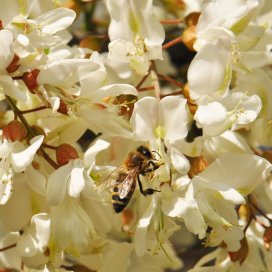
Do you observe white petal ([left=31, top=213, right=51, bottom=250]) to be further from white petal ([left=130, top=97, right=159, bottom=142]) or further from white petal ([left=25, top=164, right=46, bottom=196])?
white petal ([left=130, top=97, right=159, bottom=142])

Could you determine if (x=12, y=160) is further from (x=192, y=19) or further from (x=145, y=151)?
(x=192, y=19)

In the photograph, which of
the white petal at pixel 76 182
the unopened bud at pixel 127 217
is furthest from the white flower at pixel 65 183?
the unopened bud at pixel 127 217

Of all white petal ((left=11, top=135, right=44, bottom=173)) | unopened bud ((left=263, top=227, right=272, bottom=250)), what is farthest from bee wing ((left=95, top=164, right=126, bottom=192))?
unopened bud ((left=263, top=227, right=272, bottom=250))

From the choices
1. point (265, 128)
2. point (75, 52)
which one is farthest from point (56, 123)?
point (265, 128)

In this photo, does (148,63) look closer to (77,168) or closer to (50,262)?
(77,168)

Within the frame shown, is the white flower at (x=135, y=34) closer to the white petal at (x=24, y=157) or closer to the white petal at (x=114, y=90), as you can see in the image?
the white petal at (x=114, y=90)

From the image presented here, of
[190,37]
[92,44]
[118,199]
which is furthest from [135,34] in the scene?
[118,199]
